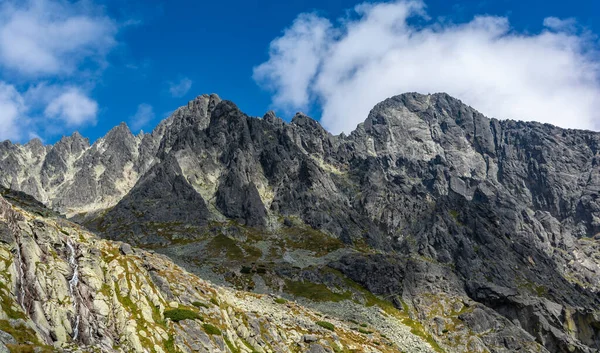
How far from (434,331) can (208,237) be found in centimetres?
9970

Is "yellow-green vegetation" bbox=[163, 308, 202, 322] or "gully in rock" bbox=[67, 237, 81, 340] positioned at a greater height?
"gully in rock" bbox=[67, 237, 81, 340]

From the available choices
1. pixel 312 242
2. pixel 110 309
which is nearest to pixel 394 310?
pixel 312 242

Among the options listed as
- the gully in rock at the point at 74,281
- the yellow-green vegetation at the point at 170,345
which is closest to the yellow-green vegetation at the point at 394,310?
the yellow-green vegetation at the point at 170,345

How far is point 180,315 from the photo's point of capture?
144ft

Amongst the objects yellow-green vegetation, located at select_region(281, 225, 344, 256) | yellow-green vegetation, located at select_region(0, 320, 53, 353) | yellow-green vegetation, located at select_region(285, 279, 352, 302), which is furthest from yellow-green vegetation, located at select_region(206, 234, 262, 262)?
yellow-green vegetation, located at select_region(0, 320, 53, 353)

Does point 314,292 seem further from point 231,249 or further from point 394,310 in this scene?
point 231,249

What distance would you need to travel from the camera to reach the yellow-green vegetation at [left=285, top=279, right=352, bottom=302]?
118 metres

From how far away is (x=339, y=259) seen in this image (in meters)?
156

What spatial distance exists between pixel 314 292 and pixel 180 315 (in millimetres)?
82069

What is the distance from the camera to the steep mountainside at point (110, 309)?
3078cm

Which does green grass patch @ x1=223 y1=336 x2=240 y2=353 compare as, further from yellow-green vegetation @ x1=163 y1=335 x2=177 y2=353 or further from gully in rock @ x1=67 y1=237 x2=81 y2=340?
gully in rock @ x1=67 y1=237 x2=81 y2=340

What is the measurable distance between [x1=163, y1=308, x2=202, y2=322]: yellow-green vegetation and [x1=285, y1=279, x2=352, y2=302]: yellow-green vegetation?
74622 mm

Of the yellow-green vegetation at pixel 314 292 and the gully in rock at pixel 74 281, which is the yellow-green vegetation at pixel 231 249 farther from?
the gully in rock at pixel 74 281

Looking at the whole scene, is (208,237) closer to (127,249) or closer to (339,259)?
(339,259)
